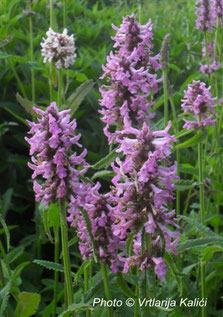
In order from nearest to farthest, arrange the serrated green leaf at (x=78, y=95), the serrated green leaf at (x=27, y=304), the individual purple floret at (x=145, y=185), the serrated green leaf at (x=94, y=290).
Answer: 1. the individual purple floret at (x=145, y=185)
2. the serrated green leaf at (x=94, y=290)
3. the serrated green leaf at (x=78, y=95)
4. the serrated green leaf at (x=27, y=304)

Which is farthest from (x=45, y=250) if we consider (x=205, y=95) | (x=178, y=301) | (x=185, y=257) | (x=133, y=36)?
(x=133, y=36)

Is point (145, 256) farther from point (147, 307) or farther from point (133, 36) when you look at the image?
point (133, 36)

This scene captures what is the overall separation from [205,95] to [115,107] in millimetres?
604

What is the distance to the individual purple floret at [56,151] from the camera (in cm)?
147

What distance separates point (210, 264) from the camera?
2738mm

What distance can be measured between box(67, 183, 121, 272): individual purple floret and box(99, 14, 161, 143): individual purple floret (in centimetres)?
34

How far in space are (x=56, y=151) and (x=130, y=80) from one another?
476 mm

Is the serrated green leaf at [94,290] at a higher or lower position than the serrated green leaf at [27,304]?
higher

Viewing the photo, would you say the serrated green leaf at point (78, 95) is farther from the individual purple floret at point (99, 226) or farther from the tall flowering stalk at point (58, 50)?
the tall flowering stalk at point (58, 50)

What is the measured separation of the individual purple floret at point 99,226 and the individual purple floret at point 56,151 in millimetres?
70

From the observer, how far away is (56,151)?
1499 millimetres

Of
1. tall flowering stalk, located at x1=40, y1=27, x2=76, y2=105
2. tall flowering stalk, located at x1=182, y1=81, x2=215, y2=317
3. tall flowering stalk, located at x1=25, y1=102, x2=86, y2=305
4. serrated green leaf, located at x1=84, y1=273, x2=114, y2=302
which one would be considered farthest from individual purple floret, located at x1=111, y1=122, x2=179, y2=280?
tall flowering stalk, located at x1=40, y1=27, x2=76, y2=105

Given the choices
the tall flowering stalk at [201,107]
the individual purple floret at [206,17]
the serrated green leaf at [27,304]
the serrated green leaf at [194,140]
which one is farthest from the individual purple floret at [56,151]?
the individual purple floret at [206,17]

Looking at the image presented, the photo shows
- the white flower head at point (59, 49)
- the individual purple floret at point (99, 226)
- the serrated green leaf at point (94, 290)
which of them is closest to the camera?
the individual purple floret at point (99, 226)
